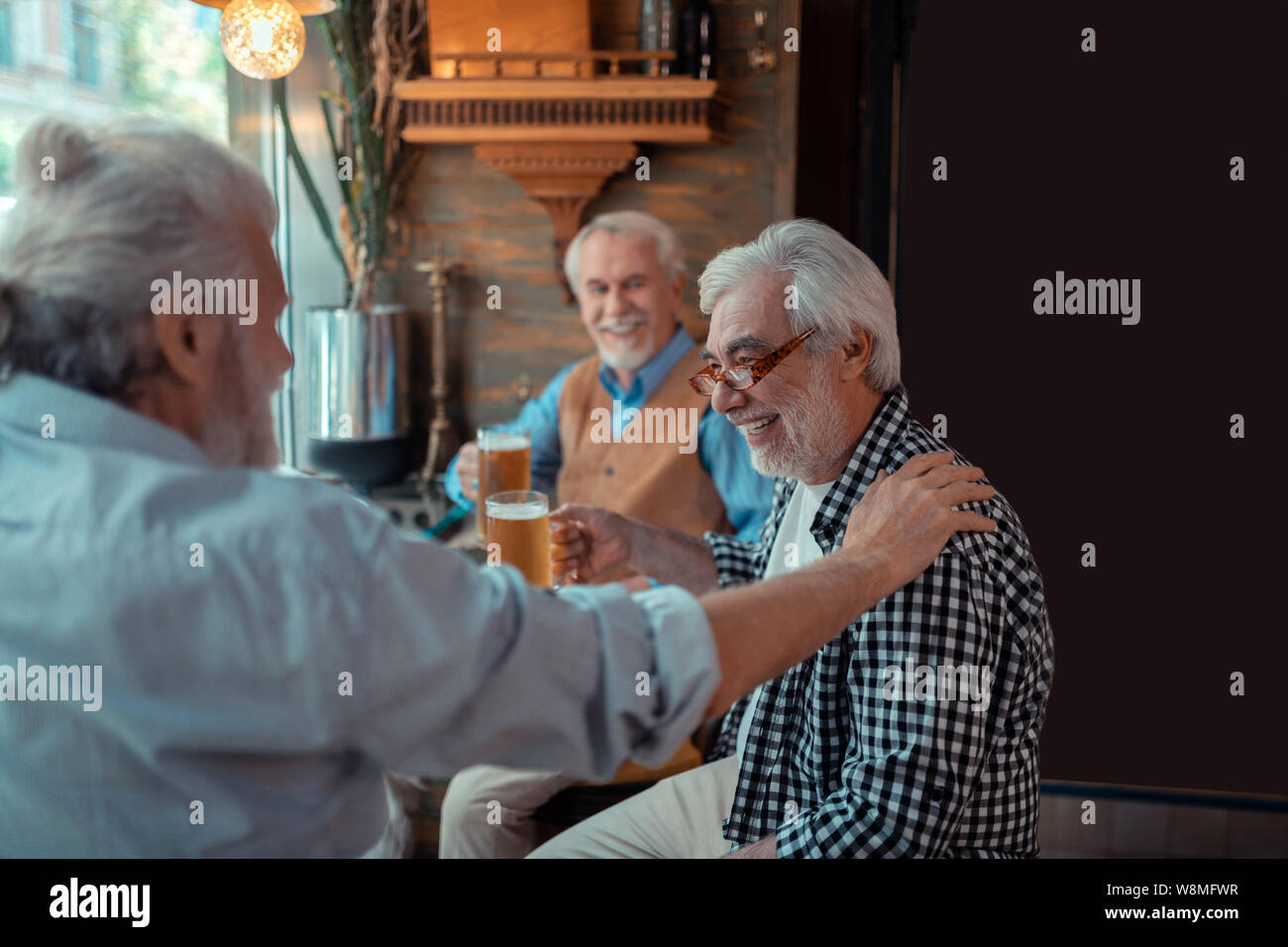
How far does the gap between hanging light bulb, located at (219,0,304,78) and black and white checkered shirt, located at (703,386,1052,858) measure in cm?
132

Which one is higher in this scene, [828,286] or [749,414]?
[828,286]

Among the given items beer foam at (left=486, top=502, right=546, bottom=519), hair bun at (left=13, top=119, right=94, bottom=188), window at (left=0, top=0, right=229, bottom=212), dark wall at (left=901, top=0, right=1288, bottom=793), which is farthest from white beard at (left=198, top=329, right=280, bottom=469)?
dark wall at (left=901, top=0, right=1288, bottom=793)

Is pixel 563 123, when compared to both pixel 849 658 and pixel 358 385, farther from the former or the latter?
pixel 849 658

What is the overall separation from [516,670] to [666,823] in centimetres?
101

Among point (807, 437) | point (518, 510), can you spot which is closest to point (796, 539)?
point (807, 437)

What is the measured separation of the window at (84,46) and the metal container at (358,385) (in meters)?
0.83

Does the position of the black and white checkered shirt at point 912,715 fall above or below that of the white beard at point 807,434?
below

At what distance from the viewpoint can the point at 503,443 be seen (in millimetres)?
2012

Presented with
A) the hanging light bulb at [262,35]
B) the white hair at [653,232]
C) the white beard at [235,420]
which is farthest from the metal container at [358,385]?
the white beard at [235,420]

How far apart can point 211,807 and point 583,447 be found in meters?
1.98

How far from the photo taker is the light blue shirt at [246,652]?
0.81 metres

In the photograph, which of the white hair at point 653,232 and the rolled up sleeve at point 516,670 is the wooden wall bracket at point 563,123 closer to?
the white hair at point 653,232

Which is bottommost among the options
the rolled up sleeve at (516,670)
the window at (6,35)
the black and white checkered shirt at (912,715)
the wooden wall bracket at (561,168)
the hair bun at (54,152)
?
the black and white checkered shirt at (912,715)
